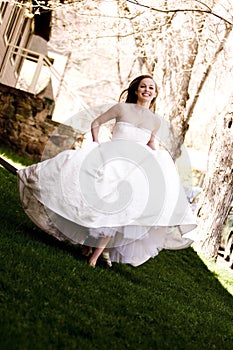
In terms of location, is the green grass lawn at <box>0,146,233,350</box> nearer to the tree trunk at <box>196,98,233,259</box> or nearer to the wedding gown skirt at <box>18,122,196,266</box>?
the wedding gown skirt at <box>18,122,196,266</box>

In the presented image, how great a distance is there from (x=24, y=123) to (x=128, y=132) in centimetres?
1038

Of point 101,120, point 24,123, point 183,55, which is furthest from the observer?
point 24,123

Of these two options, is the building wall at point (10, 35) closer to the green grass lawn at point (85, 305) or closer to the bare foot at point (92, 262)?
the green grass lawn at point (85, 305)

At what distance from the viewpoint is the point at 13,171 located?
1233 centimetres

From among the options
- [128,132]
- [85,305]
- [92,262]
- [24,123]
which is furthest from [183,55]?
[85,305]

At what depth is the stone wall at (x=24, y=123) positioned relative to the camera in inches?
675

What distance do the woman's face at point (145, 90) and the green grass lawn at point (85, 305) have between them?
1856 millimetres

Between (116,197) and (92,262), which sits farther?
(92,262)

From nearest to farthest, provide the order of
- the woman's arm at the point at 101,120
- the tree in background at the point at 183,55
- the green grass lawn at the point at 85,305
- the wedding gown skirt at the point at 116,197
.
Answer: the green grass lawn at the point at 85,305 → the wedding gown skirt at the point at 116,197 → the woman's arm at the point at 101,120 → the tree in background at the point at 183,55

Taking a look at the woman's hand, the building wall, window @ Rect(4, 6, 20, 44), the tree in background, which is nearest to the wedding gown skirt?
the woman's hand

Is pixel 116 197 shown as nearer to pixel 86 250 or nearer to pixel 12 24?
pixel 86 250

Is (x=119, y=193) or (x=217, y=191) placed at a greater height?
(x=119, y=193)

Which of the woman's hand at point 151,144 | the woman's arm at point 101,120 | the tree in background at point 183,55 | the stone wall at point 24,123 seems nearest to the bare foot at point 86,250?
the woman's arm at point 101,120

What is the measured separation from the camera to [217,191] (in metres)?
12.6
